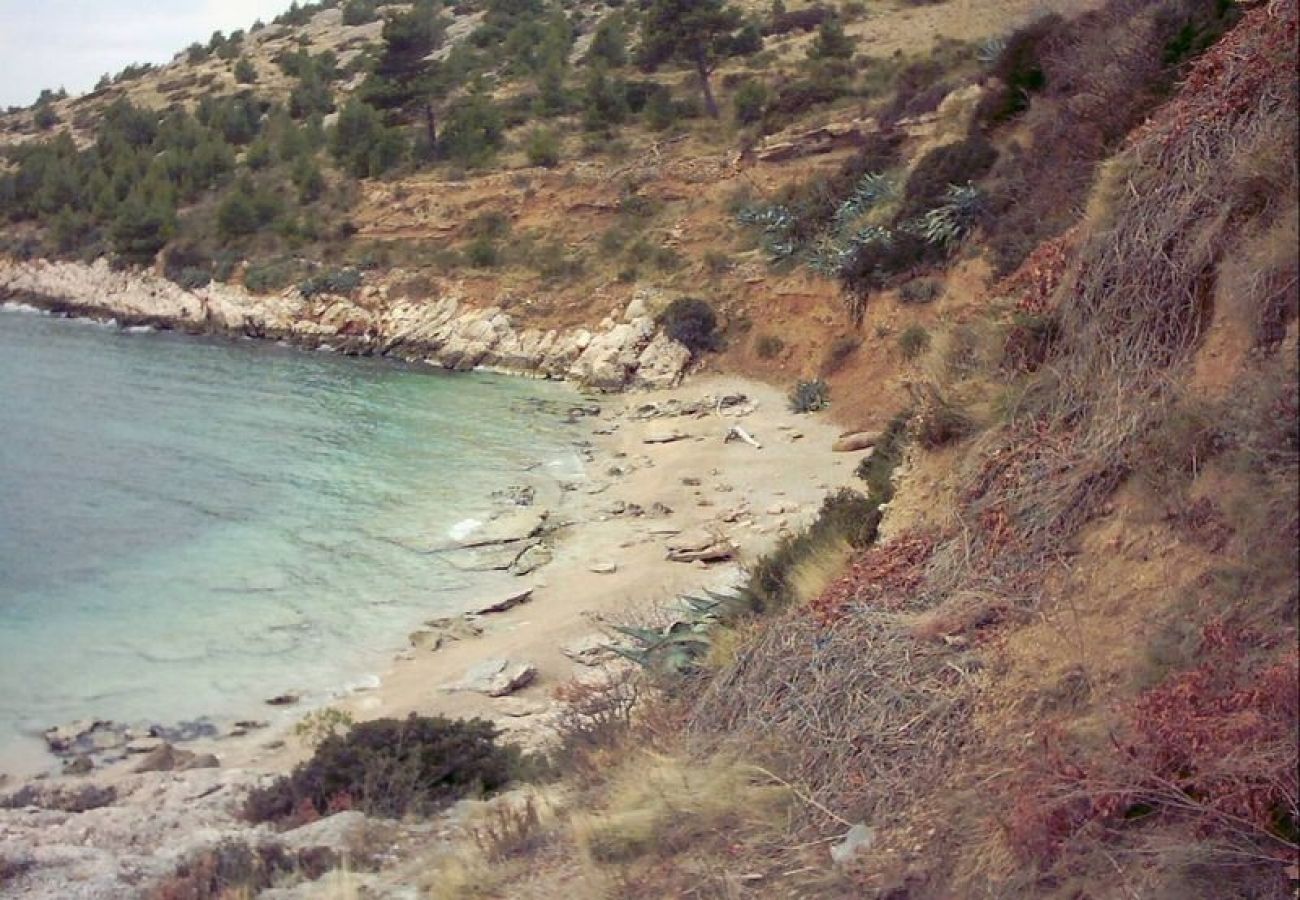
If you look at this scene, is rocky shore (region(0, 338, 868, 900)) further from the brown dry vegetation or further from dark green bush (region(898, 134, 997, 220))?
dark green bush (region(898, 134, 997, 220))

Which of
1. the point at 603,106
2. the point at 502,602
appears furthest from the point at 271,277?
the point at 502,602

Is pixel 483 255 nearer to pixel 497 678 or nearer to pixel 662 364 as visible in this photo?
pixel 662 364

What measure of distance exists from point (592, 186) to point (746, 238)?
7.22 meters

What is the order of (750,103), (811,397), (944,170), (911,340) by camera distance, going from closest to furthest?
1. (911,340)
2. (944,170)
3. (811,397)
4. (750,103)

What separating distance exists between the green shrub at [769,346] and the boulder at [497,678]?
15015 millimetres

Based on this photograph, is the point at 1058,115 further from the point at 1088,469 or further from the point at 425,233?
the point at 425,233

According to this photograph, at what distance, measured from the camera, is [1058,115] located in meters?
18.2

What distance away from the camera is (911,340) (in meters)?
20.8

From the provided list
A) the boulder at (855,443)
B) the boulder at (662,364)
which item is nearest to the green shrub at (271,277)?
the boulder at (662,364)

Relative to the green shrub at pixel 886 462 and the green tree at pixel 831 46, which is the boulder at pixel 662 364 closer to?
the green tree at pixel 831 46

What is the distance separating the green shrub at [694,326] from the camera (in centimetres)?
2867

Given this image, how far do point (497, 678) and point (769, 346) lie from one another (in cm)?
1565

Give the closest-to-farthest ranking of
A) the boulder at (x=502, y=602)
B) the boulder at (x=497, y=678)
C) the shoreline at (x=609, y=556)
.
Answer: the shoreline at (x=609, y=556)
the boulder at (x=497, y=678)
the boulder at (x=502, y=602)

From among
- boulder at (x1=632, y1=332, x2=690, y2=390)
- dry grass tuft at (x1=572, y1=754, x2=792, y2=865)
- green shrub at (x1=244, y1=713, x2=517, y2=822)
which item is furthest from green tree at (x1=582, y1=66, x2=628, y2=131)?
dry grass tuft at (x1=572, y1=754, x2=792, y2=865)
